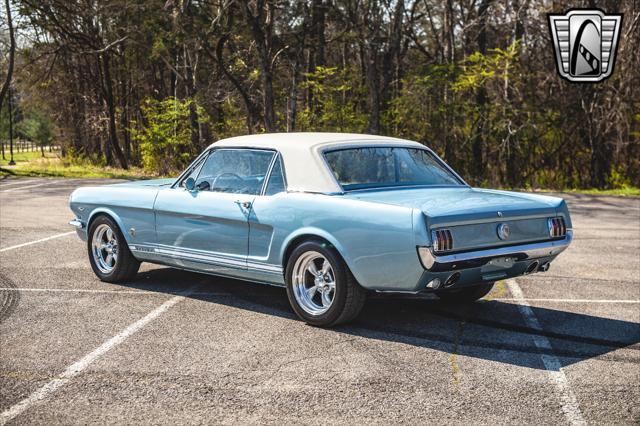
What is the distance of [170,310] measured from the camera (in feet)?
23.0

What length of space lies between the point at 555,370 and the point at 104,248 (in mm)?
4870

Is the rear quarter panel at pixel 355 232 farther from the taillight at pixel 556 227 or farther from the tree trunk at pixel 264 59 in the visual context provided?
the tree trunk at pixel 264 59

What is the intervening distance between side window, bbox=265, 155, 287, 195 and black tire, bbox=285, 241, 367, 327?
61cm

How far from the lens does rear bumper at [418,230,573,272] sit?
5672 mm

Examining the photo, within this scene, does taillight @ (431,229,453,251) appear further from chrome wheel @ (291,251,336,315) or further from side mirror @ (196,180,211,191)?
side mirror @ (196,180,211,191)

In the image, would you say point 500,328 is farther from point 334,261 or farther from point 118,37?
point 118,37

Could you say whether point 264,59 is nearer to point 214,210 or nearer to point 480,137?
point 480,137

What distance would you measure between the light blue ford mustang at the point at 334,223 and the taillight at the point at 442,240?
1cm

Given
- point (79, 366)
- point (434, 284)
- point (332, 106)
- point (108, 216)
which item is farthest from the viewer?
point (332, 106)

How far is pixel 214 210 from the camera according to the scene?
7090 mm

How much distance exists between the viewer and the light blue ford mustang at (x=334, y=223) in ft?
19.2

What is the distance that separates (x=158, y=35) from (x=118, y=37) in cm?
389

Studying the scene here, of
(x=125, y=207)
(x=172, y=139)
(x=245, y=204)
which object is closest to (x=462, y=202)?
(x=245, y=204)
